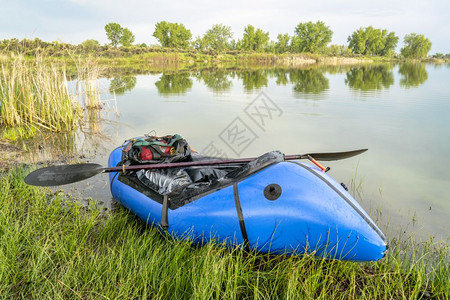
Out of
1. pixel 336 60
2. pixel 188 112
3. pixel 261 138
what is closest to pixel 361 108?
pixel 261 138

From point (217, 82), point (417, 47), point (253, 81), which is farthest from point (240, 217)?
point (417, 47)

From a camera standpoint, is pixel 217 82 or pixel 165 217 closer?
pixel 165 217

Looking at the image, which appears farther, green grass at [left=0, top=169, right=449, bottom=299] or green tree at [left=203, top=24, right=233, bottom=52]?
green tree at [left=203, top=24, right=233, bottom=52]

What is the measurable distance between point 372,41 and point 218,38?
1356 inches

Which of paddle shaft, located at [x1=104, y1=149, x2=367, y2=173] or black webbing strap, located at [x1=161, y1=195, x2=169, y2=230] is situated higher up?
paddle shaft, located at [x1=104, y1=149, x2=367, y2=173]

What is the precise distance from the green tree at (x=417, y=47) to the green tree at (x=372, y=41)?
451cm

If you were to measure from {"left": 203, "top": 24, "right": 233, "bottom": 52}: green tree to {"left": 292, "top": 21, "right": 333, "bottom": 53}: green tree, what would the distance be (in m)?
13.9

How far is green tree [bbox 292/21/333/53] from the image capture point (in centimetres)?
5922

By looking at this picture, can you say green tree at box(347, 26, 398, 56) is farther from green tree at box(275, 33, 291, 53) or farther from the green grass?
the green grass

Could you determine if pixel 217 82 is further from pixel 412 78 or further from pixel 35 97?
pixel 412 78

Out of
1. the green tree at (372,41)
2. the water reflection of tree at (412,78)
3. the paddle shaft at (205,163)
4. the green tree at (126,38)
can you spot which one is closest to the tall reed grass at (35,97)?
the paddle shaft at (205,163)

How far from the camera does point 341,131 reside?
6660 millimetres

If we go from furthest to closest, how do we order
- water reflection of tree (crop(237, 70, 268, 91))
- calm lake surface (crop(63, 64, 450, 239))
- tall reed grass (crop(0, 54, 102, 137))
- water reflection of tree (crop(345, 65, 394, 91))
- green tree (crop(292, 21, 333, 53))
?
green tree (crop(292, 21, 333, 53)) < water reflection of tree (crop(237, 70, 268, 91)) < water reflection of tree (crop(345, 65, 394, 91)) < tall reed grass (crop(0, 54, 102, 137)) < calm lake surface (crop(63, 64, 450, 239))

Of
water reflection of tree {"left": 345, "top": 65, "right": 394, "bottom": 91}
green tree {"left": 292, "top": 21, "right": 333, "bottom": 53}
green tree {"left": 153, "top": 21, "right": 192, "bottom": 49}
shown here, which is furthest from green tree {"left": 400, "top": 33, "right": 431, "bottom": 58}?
water reflection of tree {"left": 345, "top": 65, "right": 394, "bottom": 91}
